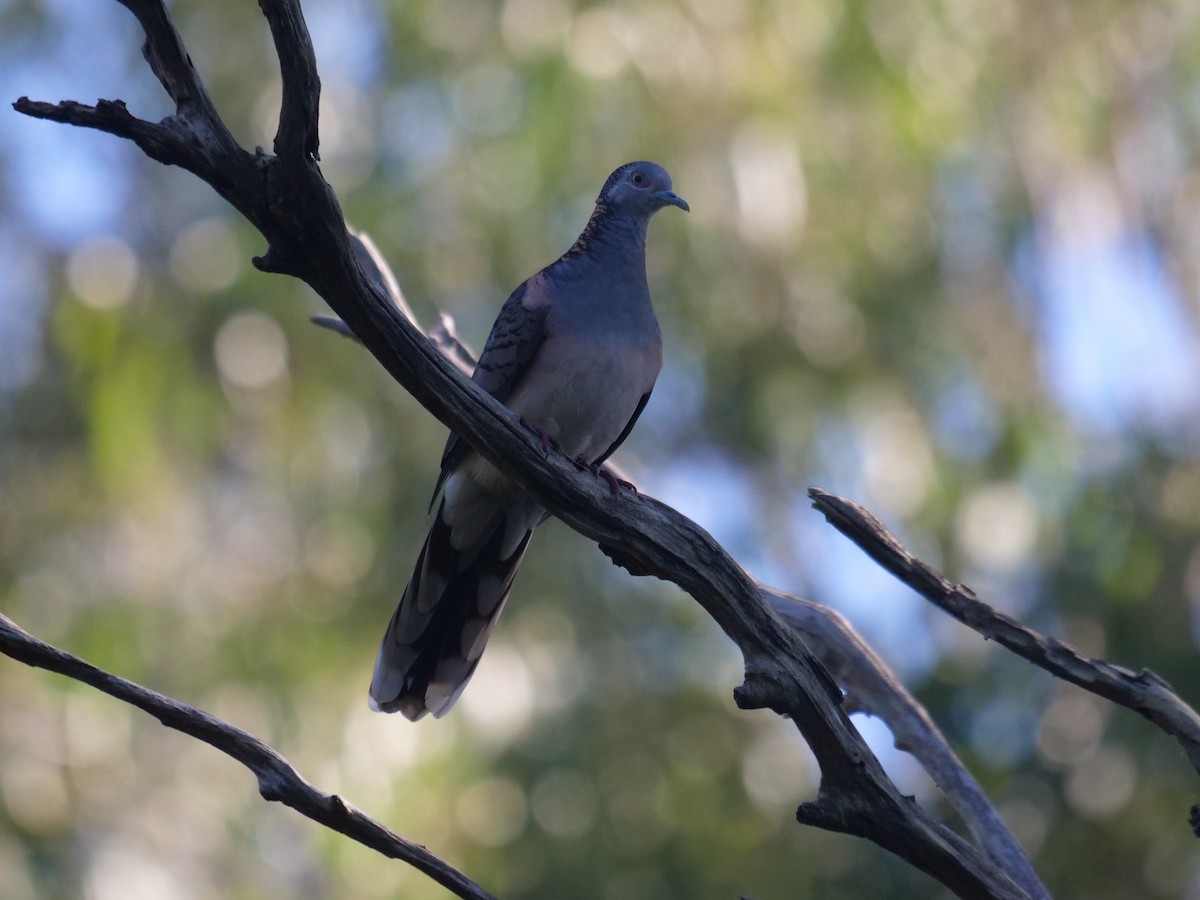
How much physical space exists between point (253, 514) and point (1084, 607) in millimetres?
5592

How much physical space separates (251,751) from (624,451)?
723 cm

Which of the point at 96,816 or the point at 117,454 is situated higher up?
the point at 117,454

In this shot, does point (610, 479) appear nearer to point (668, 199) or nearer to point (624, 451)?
point (668, 199)

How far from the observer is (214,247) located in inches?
367

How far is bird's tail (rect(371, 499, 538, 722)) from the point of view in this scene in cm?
457

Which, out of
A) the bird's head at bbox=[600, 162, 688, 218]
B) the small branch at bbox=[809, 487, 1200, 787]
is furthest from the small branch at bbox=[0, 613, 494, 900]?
the bird's head at bbox=[600, 162, 688, 218]

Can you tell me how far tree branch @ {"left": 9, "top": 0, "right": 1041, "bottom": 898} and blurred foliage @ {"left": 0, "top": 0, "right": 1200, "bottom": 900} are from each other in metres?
4.80

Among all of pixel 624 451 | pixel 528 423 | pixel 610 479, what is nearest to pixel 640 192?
pixel 528 423

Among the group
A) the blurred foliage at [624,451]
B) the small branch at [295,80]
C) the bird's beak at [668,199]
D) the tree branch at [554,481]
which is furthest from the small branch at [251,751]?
the blurred foliage at [624,451]

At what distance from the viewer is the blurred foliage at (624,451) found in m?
8.12

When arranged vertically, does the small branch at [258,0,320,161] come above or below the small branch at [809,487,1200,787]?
above

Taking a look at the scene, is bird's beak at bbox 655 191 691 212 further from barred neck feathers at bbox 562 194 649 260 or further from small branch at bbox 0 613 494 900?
small branch at bbox 0 613 494 900

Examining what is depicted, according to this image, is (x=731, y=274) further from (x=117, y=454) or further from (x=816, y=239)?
(x=117, y=454)

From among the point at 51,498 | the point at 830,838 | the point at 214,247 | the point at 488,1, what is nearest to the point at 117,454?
the point at 51,498
